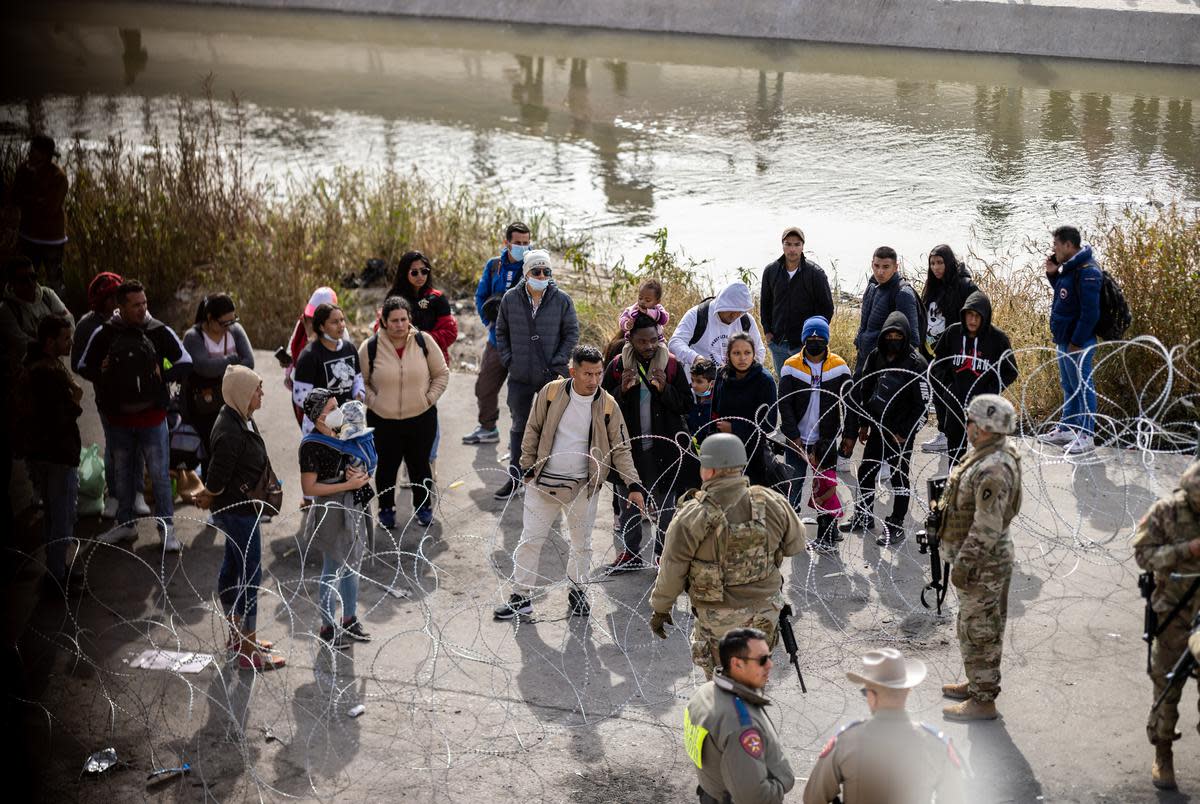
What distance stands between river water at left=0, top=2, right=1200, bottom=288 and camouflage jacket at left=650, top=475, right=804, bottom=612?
7310 millimetres

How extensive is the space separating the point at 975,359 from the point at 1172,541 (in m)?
2.78

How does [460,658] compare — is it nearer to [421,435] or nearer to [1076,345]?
[421,435]

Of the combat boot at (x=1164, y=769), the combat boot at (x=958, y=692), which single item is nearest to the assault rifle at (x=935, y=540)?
the combat boot at (x=958, y=692)

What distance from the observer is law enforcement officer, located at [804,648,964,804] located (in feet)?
13.3

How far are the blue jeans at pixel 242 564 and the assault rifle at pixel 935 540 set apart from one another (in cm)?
341

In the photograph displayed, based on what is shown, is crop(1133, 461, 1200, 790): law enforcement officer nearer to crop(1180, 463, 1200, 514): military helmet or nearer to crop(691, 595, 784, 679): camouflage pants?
crop(1180, 463, 1200, 514): military helmet

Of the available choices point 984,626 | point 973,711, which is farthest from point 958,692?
point 984,626

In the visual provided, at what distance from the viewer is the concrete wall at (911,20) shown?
2073 centimetres

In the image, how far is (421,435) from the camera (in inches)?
317

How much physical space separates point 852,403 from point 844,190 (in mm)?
9048

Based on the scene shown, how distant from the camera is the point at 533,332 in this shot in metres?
8.44

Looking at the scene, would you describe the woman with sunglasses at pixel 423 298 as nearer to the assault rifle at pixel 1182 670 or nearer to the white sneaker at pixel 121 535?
the white sneaker at pixel 121 535

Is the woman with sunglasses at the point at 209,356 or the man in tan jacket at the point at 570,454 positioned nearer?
the man in tan jacket at the point at 570,454

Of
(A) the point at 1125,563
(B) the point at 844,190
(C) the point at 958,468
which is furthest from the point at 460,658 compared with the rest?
(B) the point at 844,190
